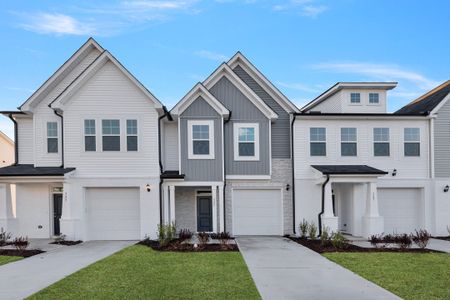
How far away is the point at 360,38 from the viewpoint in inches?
698

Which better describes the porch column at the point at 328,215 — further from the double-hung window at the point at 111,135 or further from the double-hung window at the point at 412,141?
the double-hung window at the point at 111,135

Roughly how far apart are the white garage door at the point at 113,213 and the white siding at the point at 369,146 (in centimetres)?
836

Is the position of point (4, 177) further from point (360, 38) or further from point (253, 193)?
point (360, 38)

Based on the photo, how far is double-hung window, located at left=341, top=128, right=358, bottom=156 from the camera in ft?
53.3

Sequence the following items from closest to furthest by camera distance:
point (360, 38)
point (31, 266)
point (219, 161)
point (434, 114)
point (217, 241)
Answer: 1. point (31, 266)
2. point (217, 241)
3. point (219, 161)
4. point (434, 114)
5. point (360, 38)

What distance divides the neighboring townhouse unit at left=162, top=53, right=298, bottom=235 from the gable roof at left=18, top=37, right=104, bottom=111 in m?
5.17

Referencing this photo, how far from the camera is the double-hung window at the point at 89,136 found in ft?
47.2

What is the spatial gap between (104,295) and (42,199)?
34.9 feet

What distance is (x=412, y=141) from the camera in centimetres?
1633

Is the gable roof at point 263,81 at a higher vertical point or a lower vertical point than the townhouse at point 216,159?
higher

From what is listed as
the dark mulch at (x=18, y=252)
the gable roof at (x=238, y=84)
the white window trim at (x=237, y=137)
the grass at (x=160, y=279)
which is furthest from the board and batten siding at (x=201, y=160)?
the dark mulch at (x=18, y=252)

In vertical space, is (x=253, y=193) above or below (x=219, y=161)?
below

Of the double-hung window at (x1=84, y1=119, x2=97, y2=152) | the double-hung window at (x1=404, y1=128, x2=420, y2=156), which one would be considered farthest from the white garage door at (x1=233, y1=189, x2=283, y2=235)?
the double-hung window at (x1=84, y1=119, x2=97, y2=152)

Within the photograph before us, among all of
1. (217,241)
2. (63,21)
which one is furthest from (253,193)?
(63,21)
